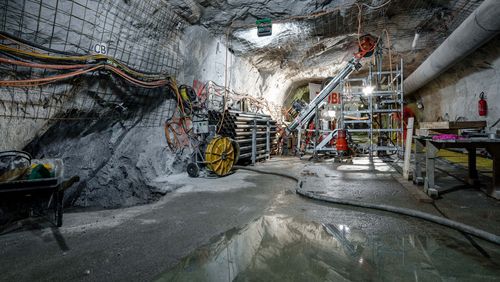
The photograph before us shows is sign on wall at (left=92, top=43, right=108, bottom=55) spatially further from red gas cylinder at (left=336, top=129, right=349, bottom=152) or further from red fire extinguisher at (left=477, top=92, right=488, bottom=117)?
red fire extinguisher at (left=477, top=92, right=488, bottom=117)

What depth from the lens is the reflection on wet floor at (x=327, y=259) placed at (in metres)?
1.74

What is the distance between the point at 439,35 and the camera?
8938mm

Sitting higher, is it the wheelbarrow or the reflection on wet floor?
the wheelbarrow

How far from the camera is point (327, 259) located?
196 centimetres

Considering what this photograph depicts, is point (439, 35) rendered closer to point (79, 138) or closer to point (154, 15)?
point (154, 15)

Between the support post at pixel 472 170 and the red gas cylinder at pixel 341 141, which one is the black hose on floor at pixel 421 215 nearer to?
the support post at pixel 472 170

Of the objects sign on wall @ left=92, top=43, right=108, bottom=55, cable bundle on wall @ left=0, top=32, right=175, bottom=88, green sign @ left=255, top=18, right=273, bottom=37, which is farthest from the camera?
green sign @ left=255, top=18, right=273, bottom=37

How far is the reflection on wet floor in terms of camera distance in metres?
1.74

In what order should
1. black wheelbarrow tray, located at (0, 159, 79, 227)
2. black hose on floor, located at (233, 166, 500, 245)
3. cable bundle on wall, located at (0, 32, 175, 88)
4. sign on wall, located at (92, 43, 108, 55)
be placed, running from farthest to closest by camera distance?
sign on wall, located at (92, 43, 108, 55) < cable bundle on wall, located at (0, 32, 175, 88) < black wheelbarrow tray, located at (0, 159, 79, 227) < black hose on floor, located at (233, 166, 500, 245)

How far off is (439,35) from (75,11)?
1104cm

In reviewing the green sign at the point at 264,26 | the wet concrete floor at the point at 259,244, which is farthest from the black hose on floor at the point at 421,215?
the green sign at the point at 264,26

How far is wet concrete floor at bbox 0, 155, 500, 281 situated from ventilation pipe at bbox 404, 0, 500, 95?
4.09 metres

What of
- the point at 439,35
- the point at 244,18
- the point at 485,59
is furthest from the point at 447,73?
the point at 244,18

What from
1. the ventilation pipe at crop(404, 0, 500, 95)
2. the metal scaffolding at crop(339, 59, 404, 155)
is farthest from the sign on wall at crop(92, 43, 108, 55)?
the ventilation pipe at crop(404, 0, 500, 95)
